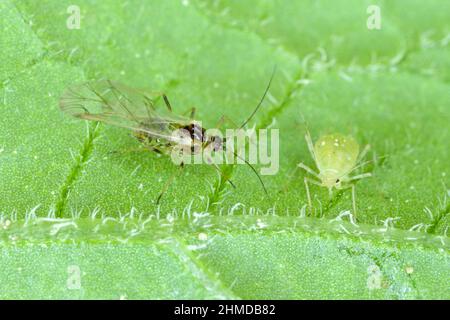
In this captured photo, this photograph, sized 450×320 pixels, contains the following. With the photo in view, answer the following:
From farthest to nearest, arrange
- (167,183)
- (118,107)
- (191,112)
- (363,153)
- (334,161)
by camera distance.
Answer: (363,153), (191,112), (334,161), (118,107), (167,183)

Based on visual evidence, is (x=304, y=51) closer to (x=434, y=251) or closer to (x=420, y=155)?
(x=420, y=155)

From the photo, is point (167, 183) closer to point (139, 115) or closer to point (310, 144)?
point (139, 115)

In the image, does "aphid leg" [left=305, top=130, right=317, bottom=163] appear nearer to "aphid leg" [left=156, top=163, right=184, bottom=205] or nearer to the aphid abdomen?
the aphid abdomen

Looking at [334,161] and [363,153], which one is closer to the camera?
[334,161]

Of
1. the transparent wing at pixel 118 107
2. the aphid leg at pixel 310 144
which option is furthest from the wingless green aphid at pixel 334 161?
the transparent wing at pixel 118 107

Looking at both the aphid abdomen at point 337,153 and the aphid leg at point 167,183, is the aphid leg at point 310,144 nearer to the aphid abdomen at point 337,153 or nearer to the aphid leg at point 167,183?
the aphid abdomen at point 337,153

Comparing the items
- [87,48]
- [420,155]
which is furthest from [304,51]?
[87,48]

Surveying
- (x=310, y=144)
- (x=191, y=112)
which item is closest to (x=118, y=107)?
(x=191, y=112)
